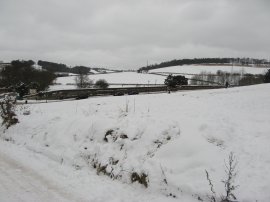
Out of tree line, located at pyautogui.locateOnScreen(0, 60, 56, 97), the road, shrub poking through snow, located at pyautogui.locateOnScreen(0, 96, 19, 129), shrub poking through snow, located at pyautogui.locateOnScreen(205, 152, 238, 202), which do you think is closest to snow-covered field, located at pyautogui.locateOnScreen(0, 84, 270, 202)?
the road

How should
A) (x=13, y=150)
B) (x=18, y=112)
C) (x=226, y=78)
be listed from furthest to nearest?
(x=226, y=78) → (x=18, y=112) → (x=13, y=150)

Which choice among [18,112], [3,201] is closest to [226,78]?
[18,112]

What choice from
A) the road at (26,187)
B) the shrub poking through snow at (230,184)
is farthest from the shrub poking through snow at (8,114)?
the shrub poking through snow at (230,184)

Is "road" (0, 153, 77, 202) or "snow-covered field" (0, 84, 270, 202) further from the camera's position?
"snow-covered field" (0, 84, 270, 202)

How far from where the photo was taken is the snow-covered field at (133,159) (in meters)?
8.16

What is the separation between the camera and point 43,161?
435 inches

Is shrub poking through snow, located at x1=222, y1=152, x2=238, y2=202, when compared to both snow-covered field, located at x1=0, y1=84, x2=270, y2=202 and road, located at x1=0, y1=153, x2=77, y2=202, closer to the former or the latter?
snow-covered field, located at x1=0, y1=84, x2=270, y2=202

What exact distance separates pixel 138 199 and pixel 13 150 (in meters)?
6.67

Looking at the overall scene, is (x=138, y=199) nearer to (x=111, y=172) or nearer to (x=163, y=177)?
(x=163, y=177)

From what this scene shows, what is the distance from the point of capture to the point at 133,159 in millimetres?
9875

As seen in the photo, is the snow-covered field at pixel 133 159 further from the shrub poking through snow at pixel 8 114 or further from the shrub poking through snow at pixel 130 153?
the shrub poking through snow at pixel 8 114

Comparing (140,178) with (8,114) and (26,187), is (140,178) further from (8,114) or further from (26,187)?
(8,114)

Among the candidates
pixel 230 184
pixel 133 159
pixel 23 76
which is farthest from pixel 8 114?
pixel 23 76

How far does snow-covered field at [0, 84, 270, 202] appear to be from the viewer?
8.16m
